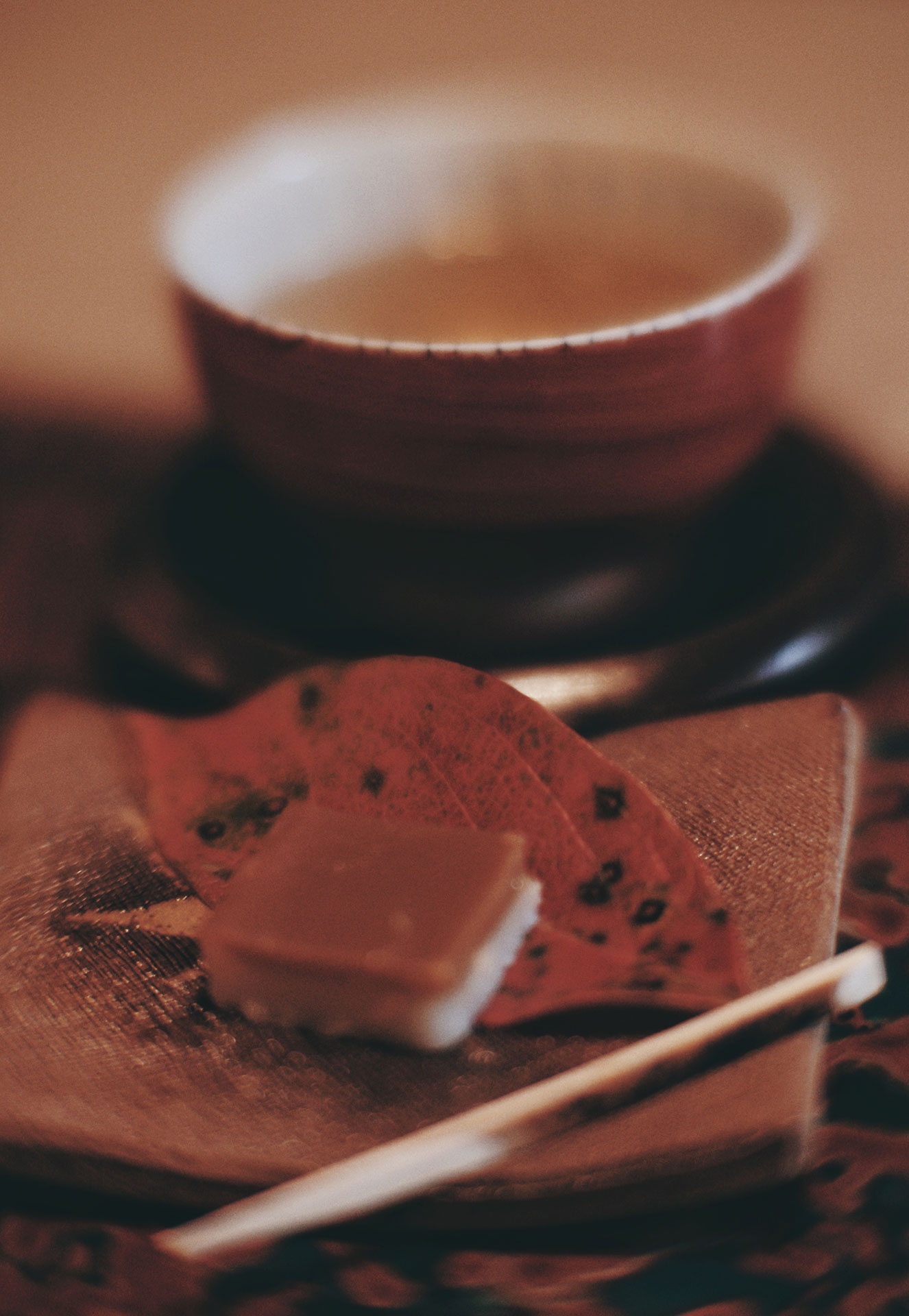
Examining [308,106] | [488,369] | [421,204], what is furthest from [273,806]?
[308,106]

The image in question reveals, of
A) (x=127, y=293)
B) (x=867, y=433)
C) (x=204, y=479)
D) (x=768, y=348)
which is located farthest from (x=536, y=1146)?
(x=127, y=293)

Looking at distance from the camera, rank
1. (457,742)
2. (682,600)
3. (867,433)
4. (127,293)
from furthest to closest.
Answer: (127,293) < (867,433) < (682,600) < (457,742)

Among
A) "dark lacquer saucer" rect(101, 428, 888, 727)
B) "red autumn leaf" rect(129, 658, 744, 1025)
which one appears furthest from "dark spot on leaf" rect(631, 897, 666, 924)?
"dark lacquer saucer" rect(101, 428, 888, 727)

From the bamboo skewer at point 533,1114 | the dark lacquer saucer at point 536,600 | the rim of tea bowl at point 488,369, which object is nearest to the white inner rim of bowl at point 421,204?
the rim of tea bowl at point 488,369

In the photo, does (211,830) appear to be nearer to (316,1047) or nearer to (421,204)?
(316,1047)

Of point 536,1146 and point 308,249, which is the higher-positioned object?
point 308,249

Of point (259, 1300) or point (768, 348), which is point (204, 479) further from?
point (259, 1300)
